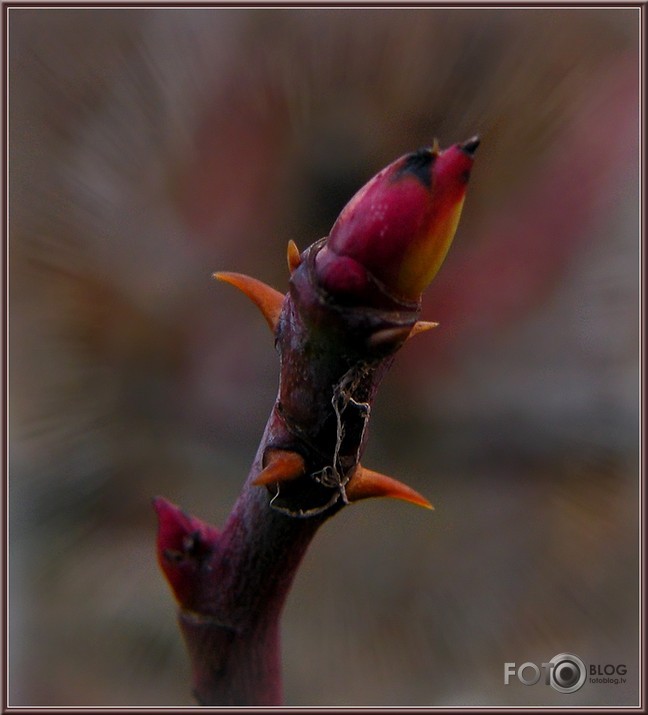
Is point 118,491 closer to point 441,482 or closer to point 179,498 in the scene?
point 179,498

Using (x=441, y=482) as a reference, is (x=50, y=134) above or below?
above

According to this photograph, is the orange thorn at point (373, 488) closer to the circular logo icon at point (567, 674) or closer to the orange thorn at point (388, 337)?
the orange thorn at point (388, 337)

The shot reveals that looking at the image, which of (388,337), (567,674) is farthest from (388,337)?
(567,674)

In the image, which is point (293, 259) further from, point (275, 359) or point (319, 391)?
point (275, 359)

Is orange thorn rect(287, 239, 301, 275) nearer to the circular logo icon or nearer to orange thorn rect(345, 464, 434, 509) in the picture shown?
orange thorn rect(345, 464, 434, 509)

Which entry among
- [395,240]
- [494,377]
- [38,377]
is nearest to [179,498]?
[38,377]

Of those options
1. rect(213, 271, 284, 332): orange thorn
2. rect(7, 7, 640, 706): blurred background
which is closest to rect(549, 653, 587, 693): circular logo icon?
rect(7, 7, 640, 706): blurred background
